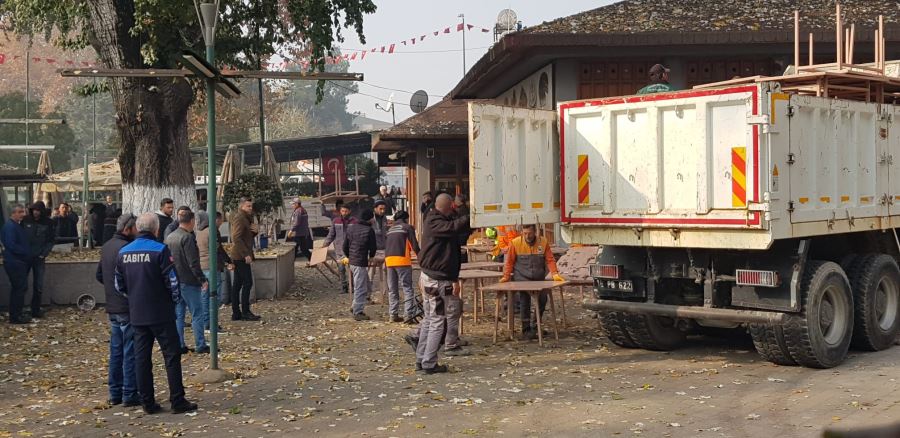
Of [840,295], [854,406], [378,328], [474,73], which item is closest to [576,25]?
[474,73]

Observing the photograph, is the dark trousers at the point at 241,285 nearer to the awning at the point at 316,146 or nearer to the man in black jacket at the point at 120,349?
the man in black jacket at the point at 120,349

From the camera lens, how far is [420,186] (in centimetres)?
2636

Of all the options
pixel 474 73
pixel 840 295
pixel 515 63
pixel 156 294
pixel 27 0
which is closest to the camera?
pixel 156 294

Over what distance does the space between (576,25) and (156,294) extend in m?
10.6

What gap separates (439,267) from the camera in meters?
10.3

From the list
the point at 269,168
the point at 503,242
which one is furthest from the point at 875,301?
the point at 269,168

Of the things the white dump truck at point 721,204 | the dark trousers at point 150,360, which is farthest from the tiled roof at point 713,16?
the dark trousers at point 150,360

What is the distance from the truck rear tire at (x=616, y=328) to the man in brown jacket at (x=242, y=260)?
5.86 meters

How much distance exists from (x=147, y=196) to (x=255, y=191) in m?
5.92

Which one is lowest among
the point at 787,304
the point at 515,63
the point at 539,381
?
the point at 539,381

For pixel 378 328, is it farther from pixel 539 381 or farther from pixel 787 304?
pixel 787 304

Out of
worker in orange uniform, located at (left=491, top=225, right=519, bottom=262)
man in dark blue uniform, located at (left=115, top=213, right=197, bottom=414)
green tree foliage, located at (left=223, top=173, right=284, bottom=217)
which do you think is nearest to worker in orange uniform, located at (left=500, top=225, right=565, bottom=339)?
worker in orange uniform, located at (left=491, top=225, right=519, bottom=262)

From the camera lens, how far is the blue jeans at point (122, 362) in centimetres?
867

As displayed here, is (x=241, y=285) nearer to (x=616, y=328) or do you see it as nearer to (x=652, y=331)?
(x=616, y=328)
